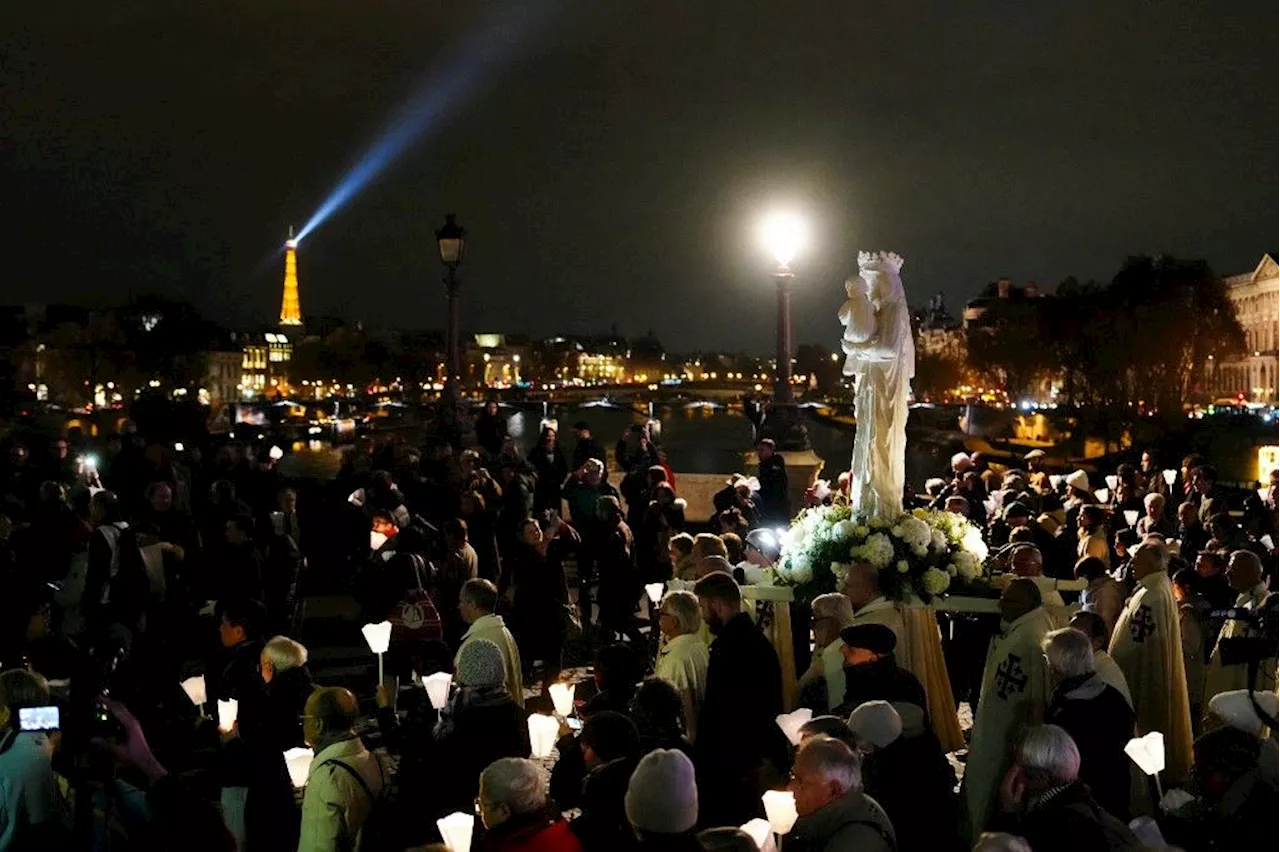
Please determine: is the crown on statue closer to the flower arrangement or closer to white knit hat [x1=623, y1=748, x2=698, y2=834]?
the flower arrangement

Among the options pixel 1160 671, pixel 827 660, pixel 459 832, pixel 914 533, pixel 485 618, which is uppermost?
pixel 914 533

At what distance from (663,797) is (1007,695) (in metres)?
3.56

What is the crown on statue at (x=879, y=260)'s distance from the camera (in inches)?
365

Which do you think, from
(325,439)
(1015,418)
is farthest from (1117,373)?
(325,439)

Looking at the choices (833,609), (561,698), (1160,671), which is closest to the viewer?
(561,698)

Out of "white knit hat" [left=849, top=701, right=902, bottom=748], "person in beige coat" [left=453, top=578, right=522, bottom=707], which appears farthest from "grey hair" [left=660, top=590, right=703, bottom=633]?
"white knit hat" [left=849, top=701, right=902, bottom=748]

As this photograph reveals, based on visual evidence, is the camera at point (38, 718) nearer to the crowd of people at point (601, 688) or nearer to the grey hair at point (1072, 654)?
the crowd of people at point (601, 688)

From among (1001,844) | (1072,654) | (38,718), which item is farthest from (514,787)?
(1072,654)

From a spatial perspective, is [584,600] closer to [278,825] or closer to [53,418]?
[278,825]

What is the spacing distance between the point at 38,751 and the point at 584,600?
8364mm

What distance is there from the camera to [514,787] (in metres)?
4.59

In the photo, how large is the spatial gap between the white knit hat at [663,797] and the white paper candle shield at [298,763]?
208 centimetres

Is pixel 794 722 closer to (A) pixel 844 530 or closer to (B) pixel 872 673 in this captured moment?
(B) pixel 872 673

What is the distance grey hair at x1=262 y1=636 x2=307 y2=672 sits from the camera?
→ 248 inches
